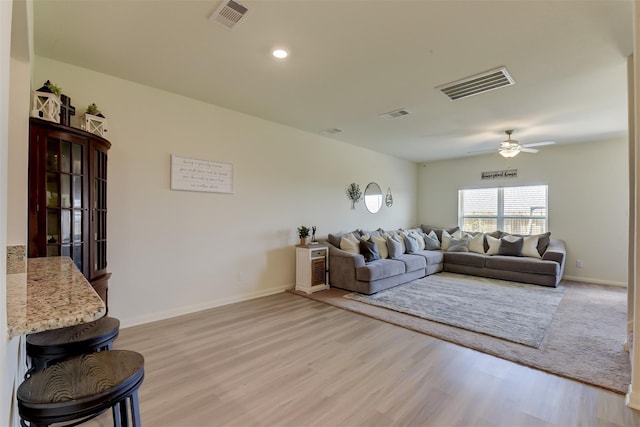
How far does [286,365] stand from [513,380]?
1.72 m

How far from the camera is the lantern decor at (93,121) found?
2.79m

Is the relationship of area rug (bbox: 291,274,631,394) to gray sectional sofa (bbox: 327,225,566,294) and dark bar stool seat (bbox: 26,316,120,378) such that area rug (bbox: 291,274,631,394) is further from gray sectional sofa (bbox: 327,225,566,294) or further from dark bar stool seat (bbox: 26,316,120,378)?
dark bar stool seat (bbox: 26,316,120,378)

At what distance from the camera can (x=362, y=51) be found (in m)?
2.63

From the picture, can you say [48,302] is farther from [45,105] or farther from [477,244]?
[477,244]

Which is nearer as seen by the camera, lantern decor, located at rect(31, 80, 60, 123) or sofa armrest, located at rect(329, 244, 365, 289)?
lantern decor, located at rect(31, 80, 60, 123)

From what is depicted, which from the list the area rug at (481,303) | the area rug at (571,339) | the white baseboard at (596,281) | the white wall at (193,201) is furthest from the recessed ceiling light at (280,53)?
the white baseboard at (596,281)

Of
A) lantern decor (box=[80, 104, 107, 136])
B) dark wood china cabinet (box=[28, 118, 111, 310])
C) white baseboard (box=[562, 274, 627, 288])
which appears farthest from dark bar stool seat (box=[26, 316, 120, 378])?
white baseboard (box=[562, 274, 627, 288])

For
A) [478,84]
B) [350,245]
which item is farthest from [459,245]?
[478,84]

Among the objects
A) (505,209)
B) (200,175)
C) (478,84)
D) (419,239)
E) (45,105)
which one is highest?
(478,84)

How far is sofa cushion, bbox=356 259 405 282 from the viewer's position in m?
4.45

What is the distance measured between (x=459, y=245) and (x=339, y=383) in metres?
5.17

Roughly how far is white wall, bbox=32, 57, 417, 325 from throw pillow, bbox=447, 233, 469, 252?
9.50 feet

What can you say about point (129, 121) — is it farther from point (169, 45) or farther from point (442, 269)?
point (442, 269)

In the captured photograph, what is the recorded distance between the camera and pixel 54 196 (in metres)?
2.38
